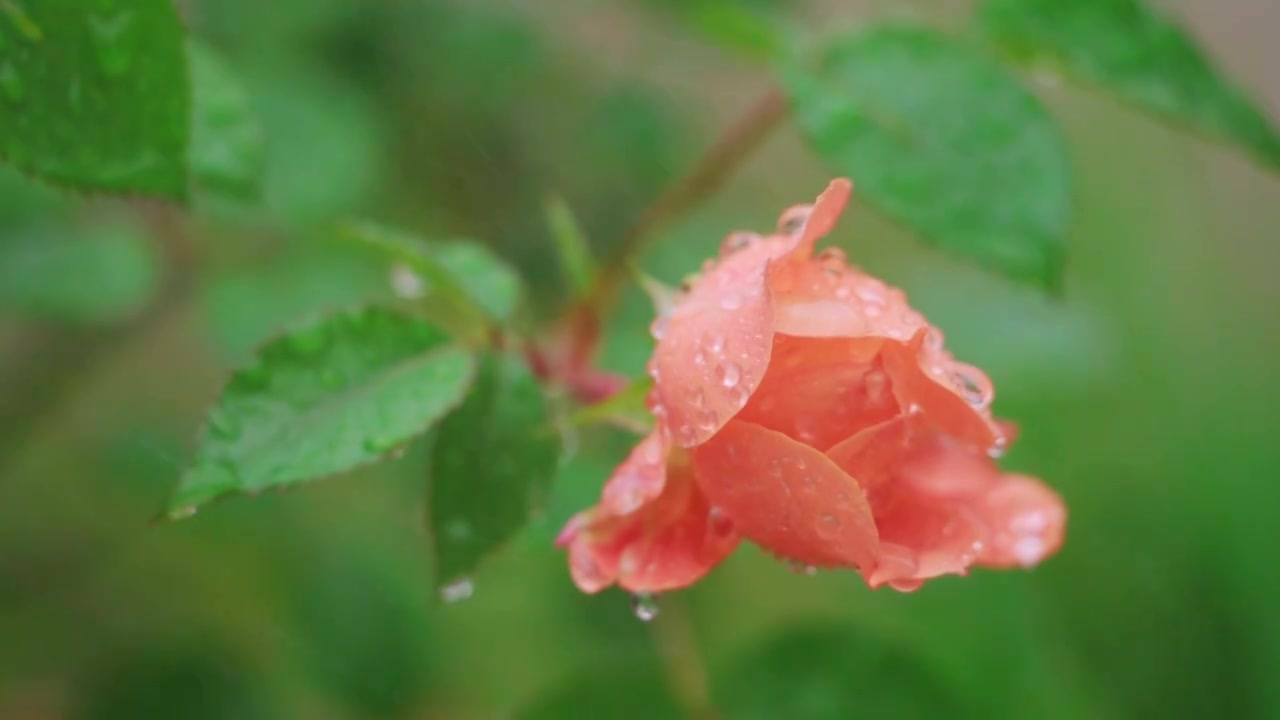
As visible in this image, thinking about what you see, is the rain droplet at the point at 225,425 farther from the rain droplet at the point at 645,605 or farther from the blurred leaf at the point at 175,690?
the blurred leaf at the point at 175,690

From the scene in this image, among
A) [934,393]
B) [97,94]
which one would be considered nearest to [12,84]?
[97,94]

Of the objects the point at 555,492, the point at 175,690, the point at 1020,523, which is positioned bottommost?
the point at 175,690

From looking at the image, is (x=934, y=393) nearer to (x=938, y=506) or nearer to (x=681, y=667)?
(x=938, y=506)

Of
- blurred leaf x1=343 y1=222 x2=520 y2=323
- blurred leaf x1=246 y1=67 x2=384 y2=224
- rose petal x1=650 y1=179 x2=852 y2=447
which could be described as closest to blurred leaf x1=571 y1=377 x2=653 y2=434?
rose petal x1=650 y1=179 x2=852 y2=447

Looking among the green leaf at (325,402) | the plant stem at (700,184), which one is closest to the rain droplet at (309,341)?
the green leaf at (325,402)

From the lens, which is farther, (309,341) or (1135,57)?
(1135,57)

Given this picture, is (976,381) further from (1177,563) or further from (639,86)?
(1177,563)

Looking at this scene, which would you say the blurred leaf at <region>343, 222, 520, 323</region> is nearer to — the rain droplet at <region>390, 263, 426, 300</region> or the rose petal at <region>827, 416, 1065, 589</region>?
the rain droplet at <region>390, 263, 426, 300</region>
